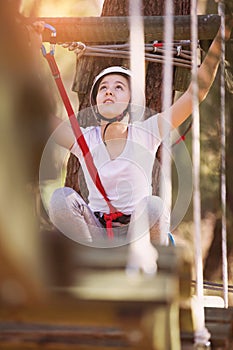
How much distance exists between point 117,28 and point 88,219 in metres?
0.78

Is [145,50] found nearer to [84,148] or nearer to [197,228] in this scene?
[84,148]

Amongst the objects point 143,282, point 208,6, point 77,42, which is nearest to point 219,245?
point 208,6

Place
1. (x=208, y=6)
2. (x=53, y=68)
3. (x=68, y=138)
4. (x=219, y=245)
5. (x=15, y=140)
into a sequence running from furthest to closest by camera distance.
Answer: (x=208, y=6) < (x=219, y=245) < (x=68, y=138) < (x=53, y=68) < (x=15, y=140)

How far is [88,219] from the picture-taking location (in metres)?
2.12

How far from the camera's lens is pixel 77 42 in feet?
9.37

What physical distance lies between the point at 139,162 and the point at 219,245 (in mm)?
3099

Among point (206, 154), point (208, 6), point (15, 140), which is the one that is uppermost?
point (208, 6)

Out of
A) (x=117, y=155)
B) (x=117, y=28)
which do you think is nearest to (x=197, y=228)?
(x=117, y=155)

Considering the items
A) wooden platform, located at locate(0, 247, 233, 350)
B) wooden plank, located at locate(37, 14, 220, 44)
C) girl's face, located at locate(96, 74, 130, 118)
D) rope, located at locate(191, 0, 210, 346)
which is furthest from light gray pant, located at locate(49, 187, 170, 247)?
wooden platform, located at locate(0, 247, 233, 350)

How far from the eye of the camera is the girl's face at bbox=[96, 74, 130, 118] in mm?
2320

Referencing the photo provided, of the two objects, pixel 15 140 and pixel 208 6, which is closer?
pixel 15 140

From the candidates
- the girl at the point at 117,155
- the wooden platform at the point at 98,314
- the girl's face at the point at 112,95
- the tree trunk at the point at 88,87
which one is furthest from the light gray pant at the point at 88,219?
the wooden platform at the point at 98,314

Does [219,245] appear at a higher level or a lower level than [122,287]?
lower

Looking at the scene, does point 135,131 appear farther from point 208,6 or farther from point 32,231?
point 208,6
